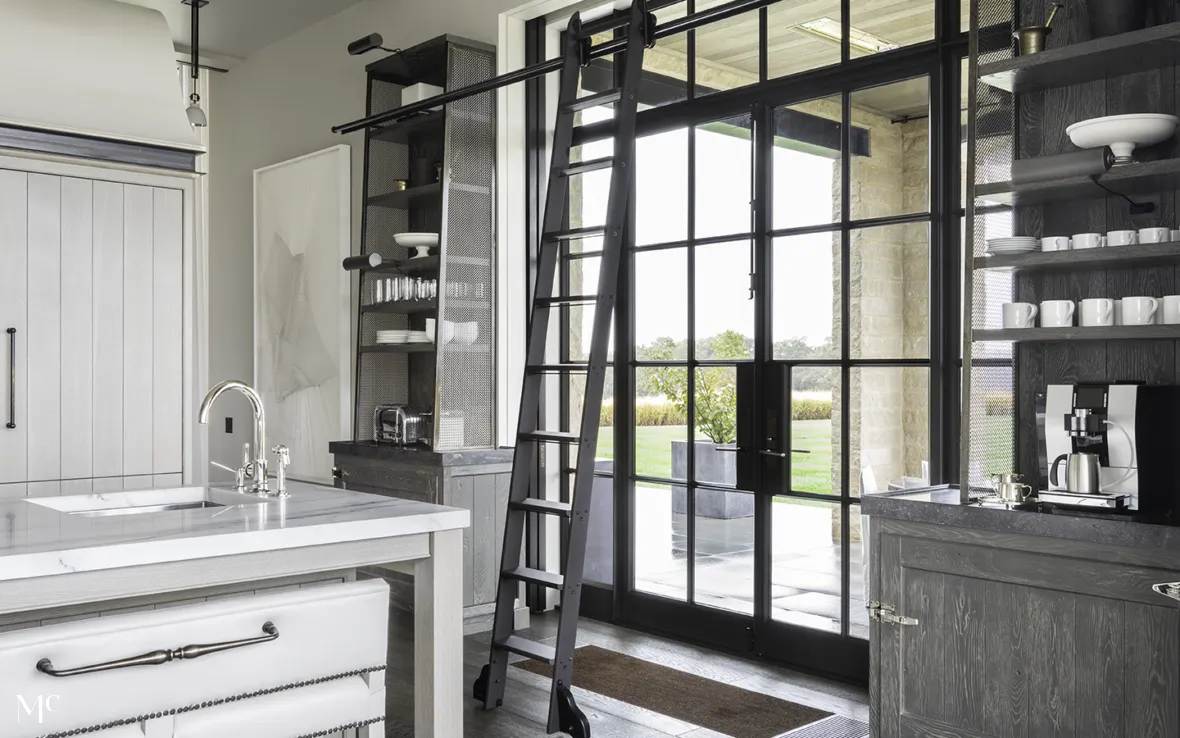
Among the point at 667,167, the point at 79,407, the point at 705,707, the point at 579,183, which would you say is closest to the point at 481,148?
the point at 579,183

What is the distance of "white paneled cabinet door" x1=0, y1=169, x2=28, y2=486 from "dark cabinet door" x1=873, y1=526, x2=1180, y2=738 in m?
3.70

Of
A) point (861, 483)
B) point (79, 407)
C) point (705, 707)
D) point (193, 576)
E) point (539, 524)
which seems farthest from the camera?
point (539, 524)

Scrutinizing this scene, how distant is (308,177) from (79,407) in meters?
1.99

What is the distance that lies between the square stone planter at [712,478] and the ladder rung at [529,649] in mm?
1135

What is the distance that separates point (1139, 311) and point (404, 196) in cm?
334

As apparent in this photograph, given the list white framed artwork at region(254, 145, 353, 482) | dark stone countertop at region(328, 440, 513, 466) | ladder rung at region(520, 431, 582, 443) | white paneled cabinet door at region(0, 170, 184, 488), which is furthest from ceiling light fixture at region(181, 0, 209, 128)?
ladder rung at region(520, 431, 582, 443)

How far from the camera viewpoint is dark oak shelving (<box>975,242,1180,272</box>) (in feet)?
8.50

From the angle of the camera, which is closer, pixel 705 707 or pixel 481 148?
pixel 705 707

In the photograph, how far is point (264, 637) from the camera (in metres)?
2.22

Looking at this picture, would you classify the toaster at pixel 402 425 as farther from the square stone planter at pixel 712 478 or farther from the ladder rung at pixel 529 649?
the ladder rung at pixel 529 649

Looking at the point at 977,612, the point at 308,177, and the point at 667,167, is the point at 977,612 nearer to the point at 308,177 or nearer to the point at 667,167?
the point at 667,167

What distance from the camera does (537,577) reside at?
3.45 metres

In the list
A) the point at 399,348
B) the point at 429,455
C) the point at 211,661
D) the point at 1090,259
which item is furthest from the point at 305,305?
the point at 1090,259

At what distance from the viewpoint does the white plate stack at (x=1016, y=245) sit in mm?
2891
